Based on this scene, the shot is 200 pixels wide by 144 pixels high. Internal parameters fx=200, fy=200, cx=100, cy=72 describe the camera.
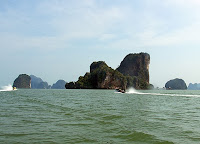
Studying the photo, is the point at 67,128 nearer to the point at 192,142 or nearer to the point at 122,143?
the point at 122,143

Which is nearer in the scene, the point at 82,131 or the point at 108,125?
the point at 82,131

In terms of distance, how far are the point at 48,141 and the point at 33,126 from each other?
3891mm

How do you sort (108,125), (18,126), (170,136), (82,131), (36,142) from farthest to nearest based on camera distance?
(108,125) < (18,126) < (82,131) < (170,136) < (36,142)

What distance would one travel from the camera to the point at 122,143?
9750 mm

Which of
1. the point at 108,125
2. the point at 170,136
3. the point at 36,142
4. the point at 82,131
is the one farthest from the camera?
the point at 108,125

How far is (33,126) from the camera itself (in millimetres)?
13203

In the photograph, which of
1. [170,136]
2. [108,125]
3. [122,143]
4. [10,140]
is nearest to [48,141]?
[10,140]

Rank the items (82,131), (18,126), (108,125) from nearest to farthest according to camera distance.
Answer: (82,131) < (18,126) < (108,125)

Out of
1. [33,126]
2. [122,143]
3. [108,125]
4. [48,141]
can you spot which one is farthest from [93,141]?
[33,126]

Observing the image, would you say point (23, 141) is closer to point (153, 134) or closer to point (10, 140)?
point (10, 140)

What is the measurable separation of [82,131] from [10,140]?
403 centimetres

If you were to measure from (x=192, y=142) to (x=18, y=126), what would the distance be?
1048cm

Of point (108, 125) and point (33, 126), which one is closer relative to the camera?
point (33, 126)

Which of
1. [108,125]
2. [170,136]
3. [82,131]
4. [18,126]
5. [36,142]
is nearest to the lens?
[36,142]
